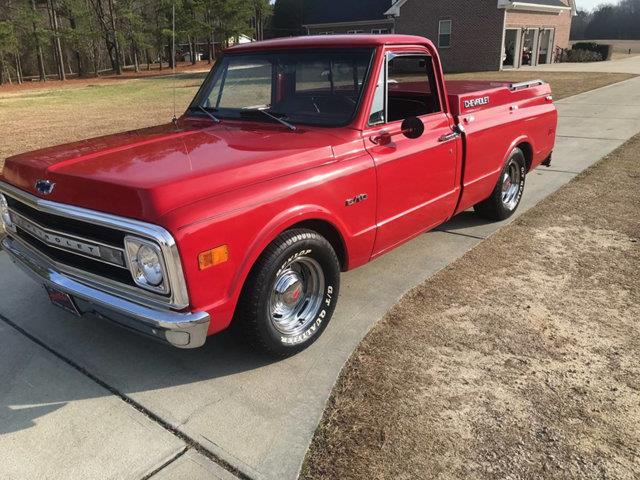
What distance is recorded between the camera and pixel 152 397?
2.93 m

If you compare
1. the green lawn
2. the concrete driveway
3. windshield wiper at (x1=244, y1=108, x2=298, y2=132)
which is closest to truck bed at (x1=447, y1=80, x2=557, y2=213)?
the concrete driveway

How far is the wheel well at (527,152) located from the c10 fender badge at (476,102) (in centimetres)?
97

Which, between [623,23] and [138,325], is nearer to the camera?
[138,325]

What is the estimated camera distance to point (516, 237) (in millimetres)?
5168

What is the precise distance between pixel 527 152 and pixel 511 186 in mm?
405

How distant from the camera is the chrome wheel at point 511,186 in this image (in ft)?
18.2

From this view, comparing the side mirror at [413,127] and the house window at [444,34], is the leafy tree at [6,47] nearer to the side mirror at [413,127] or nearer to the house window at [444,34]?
the house window at [444,34]

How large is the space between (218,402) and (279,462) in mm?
572

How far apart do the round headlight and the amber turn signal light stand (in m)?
0.19

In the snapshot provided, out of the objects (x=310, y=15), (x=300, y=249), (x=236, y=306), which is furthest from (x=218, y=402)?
(x=310, y=15)

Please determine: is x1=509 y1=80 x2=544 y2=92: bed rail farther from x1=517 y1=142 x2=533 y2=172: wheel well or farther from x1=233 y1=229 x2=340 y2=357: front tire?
x1=233 y1=229 x2=340 y2=357: front tire

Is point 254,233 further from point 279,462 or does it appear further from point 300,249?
point 279,462

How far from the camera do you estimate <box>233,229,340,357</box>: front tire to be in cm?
287

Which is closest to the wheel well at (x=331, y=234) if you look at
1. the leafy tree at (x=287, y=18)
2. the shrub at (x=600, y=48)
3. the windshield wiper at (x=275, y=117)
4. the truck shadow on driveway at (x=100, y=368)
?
the windshield wiper at (x=275, y=117)
